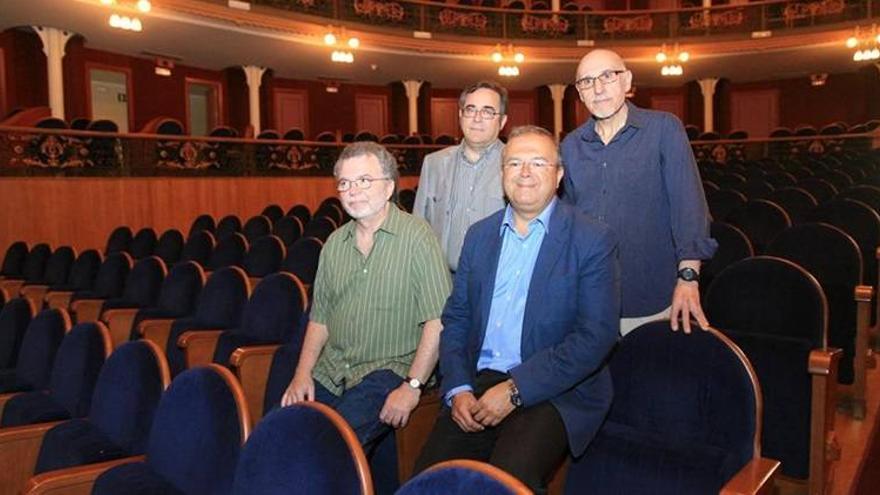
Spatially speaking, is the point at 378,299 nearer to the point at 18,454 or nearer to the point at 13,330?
the point at 18,454

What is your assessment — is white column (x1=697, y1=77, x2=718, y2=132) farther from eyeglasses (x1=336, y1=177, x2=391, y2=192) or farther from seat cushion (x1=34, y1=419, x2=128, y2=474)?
seat cushion (x1=34, y1=419, x2=128, y2=474)

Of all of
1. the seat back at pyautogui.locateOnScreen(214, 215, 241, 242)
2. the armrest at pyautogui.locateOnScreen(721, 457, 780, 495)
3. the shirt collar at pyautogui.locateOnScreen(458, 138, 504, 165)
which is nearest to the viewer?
the armrest at pyautogui.locateOnScreen(721, 457, 780, 495)

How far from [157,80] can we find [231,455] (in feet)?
45.4

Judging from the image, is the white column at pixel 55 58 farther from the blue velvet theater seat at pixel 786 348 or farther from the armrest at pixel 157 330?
the blue velvet theater seat at pixel 786 348

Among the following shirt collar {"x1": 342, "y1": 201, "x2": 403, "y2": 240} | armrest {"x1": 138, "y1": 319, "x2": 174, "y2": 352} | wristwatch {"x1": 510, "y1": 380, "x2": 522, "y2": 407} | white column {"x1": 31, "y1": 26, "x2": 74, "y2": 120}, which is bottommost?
armrest {"x1": 138, "y1": 319, "x2": 174, "y2": 352}

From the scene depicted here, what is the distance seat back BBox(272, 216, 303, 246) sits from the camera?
661 cm

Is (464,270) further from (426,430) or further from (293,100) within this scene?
(293,100)

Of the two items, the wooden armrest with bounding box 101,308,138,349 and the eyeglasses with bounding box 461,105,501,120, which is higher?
the eyeglasses with bounding box 461,105,501,120

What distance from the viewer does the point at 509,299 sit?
6.40ft

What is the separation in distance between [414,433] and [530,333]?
64 centimetres

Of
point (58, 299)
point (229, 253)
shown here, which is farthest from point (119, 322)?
point (229, 253)

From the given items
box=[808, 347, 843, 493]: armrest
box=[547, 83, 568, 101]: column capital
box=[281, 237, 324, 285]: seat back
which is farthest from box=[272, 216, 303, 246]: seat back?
box=[547, 83, 568, 101]: column capital

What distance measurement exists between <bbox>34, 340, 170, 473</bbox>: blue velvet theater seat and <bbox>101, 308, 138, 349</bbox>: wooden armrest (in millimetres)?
2070

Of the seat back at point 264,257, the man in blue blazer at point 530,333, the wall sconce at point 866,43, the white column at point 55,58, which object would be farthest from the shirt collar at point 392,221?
the wall sconce at point 866,43
